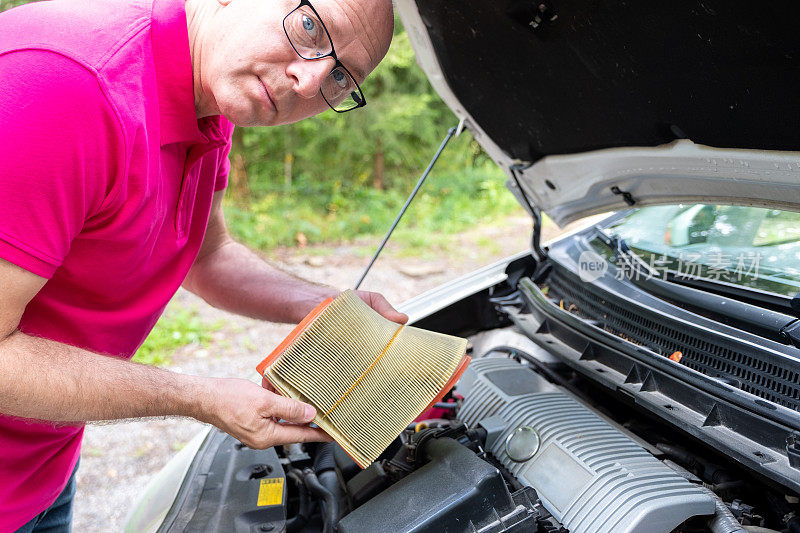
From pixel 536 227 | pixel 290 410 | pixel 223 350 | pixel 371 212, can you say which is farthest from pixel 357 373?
pixel 371 212

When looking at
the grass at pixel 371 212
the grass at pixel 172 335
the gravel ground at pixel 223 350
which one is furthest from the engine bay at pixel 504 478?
the grass at pixel 371 212

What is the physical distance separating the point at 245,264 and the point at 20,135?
3.05 ft

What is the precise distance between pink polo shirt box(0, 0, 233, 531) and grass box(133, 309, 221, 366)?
2674 millimetres

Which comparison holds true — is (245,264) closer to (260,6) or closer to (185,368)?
(260,6)

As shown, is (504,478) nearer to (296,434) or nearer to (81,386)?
(296,434)

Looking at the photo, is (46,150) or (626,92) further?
(626,92)

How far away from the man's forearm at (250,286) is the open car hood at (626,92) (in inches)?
29.7

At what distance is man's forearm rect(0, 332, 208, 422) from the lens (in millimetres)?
1045

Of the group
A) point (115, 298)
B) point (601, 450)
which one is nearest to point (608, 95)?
point (601, 450)

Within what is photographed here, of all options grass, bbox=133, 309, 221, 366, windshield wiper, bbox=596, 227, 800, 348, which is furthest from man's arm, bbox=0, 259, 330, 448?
grass, bbox=133, 309, 221, 366

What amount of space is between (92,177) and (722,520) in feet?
4.42

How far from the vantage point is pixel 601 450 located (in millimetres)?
1393

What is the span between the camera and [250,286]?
5.88ft

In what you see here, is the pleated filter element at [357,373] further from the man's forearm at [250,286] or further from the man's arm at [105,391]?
the man's forearm at [250,286]
